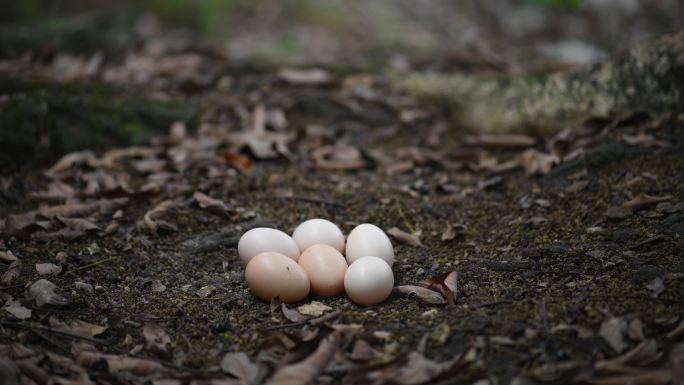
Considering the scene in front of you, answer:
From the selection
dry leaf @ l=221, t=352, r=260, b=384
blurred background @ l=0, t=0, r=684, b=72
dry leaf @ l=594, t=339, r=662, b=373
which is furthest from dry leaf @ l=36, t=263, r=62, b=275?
blurred background @ l=0, t=0, r=684, b=72

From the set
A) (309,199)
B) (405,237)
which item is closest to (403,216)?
(405,237)

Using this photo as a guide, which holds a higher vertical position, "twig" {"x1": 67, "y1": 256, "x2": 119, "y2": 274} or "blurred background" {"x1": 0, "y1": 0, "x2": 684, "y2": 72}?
"blurred background" {"x1": 0, "y1": 0, "x2": 684, "y2": 72}

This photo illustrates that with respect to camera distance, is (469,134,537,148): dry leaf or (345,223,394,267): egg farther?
(469,134,537,148): dry leaf

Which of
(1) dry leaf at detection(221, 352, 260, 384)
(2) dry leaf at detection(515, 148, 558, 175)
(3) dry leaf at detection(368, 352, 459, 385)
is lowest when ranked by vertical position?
(1) dry leaf at detection(221, 352, 260, 384)

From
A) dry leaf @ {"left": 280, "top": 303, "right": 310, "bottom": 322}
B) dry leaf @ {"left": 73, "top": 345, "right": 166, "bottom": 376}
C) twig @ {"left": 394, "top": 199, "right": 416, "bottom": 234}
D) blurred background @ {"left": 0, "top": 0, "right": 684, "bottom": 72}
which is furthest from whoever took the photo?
blurred background @ {"left": 0, "top": 0, "right": 684, "bottom": 72}

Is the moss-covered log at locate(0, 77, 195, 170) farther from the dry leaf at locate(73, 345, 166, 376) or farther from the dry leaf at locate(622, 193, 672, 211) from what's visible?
the dry leaf at locate(622, 193, 672, 211)

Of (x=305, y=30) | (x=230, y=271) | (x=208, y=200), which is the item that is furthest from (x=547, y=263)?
(x=305, y=30)

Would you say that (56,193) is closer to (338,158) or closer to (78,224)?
(78,224)

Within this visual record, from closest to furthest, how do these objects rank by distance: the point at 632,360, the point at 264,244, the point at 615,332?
the point at 632,360 < the point at 615,332 < the point at 264,244
